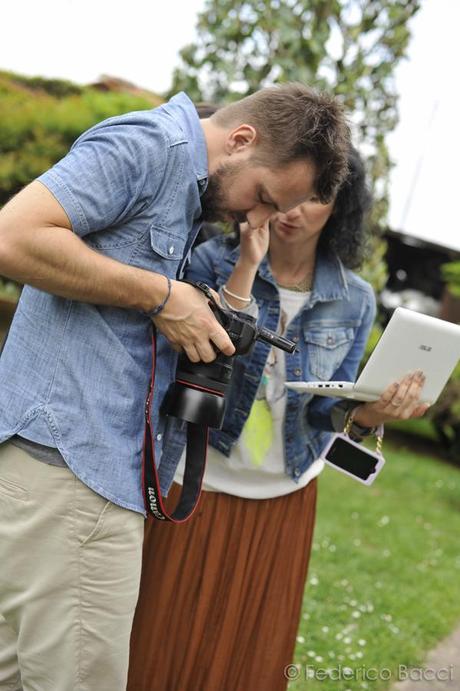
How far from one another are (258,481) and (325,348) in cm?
51

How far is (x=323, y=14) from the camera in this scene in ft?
14.8

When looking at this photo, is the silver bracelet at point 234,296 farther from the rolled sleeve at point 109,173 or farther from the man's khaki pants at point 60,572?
the man's khaki pants at point 60,572

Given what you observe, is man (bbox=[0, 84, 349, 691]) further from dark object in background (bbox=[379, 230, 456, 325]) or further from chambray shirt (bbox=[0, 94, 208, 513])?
dark object in background (bbox=[379, 230, 456, 325])

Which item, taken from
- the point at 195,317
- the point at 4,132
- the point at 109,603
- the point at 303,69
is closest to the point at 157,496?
the point at 109,603

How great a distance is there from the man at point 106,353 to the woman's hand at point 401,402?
651 millimetres

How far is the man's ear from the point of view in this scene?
1903 mm

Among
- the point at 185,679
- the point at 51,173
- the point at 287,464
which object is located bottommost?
the point at 185,679

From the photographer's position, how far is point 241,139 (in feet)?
6.32

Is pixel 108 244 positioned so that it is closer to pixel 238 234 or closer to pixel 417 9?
pixel 238 234

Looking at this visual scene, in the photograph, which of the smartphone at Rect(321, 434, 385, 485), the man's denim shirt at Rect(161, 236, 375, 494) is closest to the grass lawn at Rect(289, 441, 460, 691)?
the smartphone at Rect(321, 434, 385, 485)

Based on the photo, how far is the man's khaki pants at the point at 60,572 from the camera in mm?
1802

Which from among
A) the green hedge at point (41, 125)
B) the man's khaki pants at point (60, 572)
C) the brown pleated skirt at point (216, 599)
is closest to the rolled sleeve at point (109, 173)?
the man's khaki pants at point (60, 572)

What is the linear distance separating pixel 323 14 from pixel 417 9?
581mm

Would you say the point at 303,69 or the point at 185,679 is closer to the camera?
the point at 185,679
